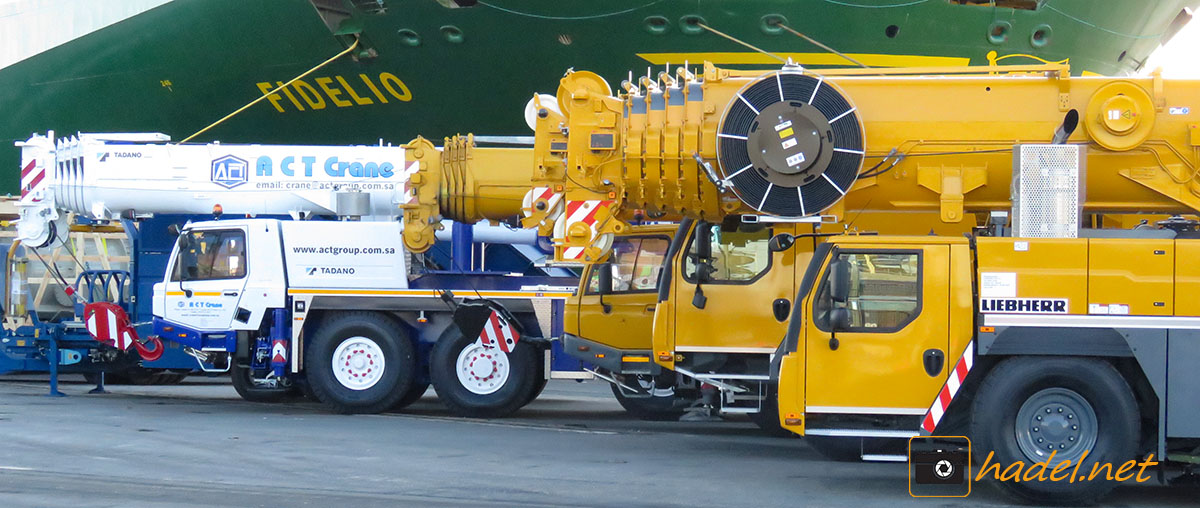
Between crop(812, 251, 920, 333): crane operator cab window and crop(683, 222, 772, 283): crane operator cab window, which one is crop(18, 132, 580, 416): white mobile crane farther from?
crop(812, 251, 920, 333): crane operator cab window

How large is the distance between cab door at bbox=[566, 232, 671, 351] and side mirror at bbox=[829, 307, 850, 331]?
3.87 meters

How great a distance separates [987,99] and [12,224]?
1367cm

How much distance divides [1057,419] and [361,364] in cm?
812

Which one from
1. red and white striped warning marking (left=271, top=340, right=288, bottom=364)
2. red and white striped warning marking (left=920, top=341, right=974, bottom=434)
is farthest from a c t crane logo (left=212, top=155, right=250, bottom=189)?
red and white striped warning marking (left=920, top=341, right=974, bottom=434)

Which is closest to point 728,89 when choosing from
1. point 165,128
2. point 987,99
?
point 987,99

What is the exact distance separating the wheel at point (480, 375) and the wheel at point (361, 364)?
1.37 feet

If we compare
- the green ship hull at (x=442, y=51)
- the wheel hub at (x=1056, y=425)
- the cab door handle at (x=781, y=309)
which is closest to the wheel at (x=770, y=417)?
the cab door handle at (x=781, y=309)

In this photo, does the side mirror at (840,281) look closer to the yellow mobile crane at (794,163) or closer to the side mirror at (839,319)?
the side mirror at (839,319)

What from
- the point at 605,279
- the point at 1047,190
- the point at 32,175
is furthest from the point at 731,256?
the point at 32,175

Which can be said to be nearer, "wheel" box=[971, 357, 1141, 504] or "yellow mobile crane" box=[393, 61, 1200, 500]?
"wheel" box=[971, 357, 1141, 504]

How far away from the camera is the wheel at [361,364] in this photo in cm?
1473

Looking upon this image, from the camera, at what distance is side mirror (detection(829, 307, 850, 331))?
924 centimetres

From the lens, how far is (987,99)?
11.0 m

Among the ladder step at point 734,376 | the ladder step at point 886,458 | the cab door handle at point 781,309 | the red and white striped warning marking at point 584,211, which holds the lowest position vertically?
the ladder step at point 886,458
